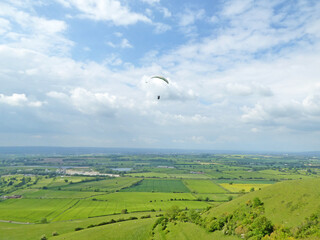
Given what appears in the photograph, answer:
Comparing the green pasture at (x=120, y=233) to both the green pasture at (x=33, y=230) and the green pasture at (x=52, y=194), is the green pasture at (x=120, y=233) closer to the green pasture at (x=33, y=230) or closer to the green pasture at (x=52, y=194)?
the green pasture at (x=33, y=230)

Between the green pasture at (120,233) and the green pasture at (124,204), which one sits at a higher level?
the green pasture at (120,233)

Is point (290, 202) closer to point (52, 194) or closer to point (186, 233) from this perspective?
point (186, 233)

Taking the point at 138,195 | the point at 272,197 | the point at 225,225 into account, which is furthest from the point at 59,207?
the point at 272,197

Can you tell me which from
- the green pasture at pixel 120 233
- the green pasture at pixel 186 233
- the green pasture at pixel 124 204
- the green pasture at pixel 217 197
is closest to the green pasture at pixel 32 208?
the green pasture at pixel 124 204

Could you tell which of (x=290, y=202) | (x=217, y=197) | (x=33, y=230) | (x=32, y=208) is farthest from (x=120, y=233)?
(x=217, y=197)

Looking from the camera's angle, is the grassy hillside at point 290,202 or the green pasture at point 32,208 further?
the green pasture at point 32,208

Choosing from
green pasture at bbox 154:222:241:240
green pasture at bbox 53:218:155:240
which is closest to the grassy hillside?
green pasture at bbox 154:222:241:240
